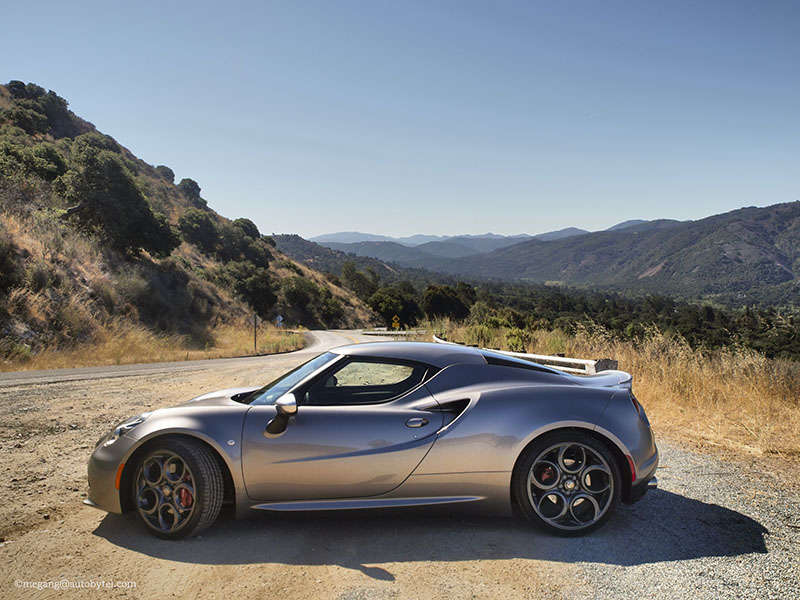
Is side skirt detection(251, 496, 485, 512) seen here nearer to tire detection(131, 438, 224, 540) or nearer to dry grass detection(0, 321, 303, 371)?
tire detection(131, 438, 224, 540)

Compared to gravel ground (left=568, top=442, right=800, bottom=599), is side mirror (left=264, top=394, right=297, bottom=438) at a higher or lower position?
higher

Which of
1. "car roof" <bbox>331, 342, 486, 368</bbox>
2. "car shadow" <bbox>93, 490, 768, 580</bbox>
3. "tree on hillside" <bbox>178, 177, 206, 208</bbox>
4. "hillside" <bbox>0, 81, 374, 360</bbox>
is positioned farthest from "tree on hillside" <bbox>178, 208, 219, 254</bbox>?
"car shadow" <bbox>93, 490, 768, 580</bbox>

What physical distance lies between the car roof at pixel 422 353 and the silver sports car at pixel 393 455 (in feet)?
0.47

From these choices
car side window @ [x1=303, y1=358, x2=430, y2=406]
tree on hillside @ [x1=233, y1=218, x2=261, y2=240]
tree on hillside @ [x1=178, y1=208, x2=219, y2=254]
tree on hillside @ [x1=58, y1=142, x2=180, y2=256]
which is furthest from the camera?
tree on hillside @ [x1=233, y1=218, x2=261, y2=240]

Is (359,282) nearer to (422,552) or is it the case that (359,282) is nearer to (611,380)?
(611,380)

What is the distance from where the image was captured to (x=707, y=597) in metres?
2.72

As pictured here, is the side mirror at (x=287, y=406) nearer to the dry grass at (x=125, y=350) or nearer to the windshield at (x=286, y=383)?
the windshield at (x=286, y=383)

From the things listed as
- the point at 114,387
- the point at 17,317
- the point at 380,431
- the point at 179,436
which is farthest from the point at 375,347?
the point at 17,317

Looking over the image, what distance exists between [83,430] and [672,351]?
917cm

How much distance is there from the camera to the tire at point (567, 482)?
3547mm

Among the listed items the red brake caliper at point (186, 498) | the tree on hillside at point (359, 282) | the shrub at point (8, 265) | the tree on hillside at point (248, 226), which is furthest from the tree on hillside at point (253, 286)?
the red brake caliper at point (186, 498)

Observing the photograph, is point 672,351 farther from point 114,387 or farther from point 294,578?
point 114,387

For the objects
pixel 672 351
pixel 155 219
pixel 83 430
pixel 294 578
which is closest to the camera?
pixel 294 578

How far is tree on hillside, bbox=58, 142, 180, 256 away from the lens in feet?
92.8
